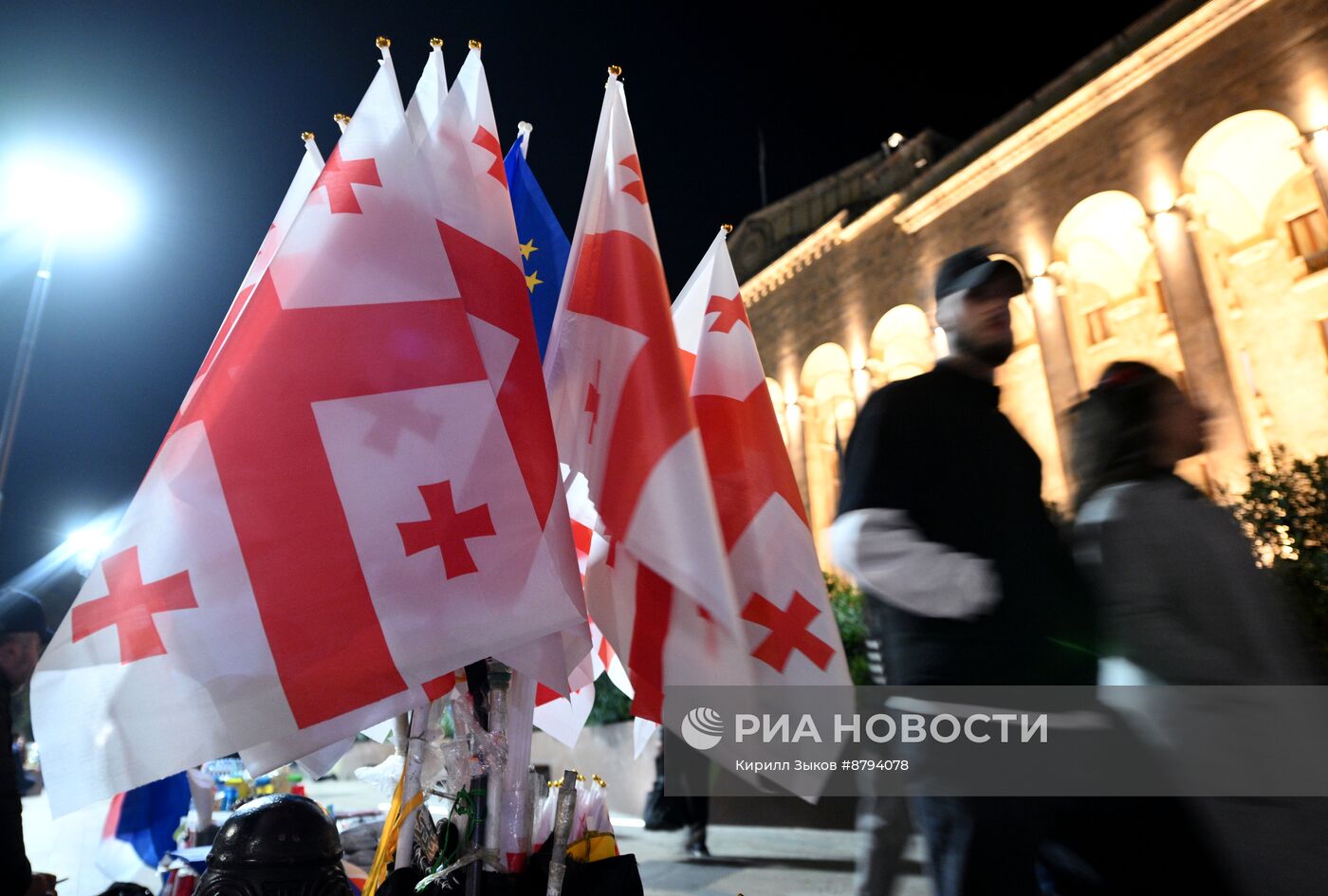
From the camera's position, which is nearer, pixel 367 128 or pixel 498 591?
pixel 498 591

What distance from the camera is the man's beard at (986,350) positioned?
201 cm

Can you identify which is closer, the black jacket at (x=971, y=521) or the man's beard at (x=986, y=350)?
the black jacket at (x=971, y=521)

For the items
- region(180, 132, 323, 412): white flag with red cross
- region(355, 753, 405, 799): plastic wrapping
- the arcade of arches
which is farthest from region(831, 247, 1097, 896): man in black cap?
the arcade of arches

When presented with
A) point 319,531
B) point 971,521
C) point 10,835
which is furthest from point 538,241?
point 10,835

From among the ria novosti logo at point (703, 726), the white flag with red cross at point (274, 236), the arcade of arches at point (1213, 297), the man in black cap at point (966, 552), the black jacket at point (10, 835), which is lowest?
the black jacket at point (10, 835)

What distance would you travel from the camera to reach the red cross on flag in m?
2.02

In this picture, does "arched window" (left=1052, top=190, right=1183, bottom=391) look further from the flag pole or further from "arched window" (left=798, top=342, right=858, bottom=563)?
the flag pole

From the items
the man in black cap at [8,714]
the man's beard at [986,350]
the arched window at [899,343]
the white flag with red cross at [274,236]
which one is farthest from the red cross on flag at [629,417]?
the arched window at [899,343]

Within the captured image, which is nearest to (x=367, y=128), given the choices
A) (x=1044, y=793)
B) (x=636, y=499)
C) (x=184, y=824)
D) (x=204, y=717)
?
(x=636, y=499)

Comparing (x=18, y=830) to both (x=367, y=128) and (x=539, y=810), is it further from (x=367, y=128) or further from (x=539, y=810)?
(x=367, y=128)

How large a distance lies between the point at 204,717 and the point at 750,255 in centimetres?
2415

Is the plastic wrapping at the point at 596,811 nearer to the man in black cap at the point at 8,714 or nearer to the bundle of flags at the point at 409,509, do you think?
the bundle of flags at the point at 409,509

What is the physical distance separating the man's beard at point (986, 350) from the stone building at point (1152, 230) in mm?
7565

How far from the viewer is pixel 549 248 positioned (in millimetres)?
3447
